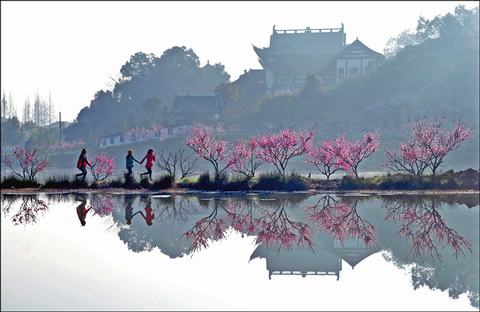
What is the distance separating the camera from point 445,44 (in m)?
48.8

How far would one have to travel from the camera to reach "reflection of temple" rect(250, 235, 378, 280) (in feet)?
25.0

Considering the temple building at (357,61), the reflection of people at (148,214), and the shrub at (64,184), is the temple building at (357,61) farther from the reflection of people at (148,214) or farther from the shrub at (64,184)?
the reflection of people at (148,214)

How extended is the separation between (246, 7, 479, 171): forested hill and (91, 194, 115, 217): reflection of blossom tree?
24007 mm

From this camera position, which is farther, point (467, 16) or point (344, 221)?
point (467, 16)

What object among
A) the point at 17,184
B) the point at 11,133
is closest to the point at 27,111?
the point at 11,133

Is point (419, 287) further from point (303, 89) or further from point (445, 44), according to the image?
point (445, 44)

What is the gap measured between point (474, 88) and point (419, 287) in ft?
132

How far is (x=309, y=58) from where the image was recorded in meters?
50.0

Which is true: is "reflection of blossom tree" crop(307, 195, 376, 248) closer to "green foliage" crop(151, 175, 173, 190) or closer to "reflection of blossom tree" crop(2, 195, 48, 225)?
"green foliage" crop(151, 175, 173, 190)

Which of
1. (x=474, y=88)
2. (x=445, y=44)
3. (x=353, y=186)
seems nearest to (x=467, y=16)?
(x=445, y=44)

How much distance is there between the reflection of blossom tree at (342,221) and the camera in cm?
988

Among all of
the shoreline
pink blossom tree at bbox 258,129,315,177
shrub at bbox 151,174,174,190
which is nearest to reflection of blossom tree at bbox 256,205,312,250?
the shoreline

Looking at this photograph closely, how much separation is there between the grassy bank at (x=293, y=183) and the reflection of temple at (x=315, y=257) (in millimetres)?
8196

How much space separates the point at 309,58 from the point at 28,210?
3906 centimetres
